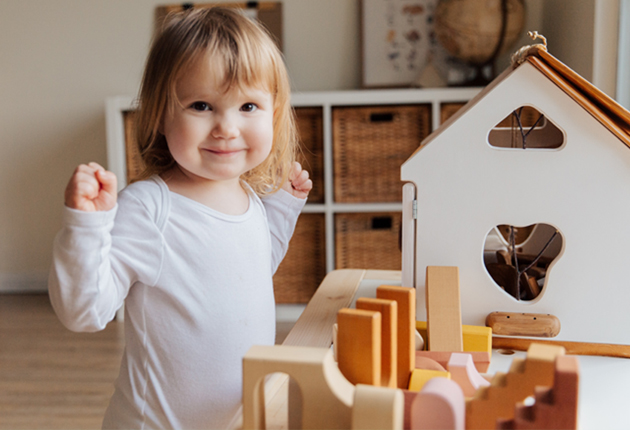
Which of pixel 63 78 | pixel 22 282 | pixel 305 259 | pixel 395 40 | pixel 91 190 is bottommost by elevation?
pixel 22 282

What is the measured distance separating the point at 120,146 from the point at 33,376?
96cm

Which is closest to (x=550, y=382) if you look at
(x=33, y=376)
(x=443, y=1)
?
(x=33, y=376)

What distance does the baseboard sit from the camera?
291 cm

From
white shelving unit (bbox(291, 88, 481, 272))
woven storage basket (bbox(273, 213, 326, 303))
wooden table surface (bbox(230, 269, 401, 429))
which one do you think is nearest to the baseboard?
woven storage basket (bbox(273, 213, 326, 303))

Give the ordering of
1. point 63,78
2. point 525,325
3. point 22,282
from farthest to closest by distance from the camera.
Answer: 1. point 22,282
2. point 63,78
3. point 525,325

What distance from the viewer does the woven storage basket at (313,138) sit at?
2.29 metres

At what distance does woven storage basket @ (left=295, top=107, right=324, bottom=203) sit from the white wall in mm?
437

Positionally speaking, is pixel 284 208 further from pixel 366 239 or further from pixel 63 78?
pixel 63 78

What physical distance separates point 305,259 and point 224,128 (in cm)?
181

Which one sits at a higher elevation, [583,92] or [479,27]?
[479,27]

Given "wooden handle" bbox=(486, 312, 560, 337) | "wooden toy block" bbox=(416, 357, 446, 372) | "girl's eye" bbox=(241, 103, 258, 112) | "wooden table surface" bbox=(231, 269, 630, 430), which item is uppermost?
"girl's eye" bbox=(241, 103, 258, 112)

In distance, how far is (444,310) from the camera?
607 mm

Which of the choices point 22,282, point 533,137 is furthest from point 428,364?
point 22,282

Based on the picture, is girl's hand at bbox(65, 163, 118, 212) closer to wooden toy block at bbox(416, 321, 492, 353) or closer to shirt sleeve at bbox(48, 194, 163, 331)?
shirt sleeve at bbox(48, 194, 163, 331)
